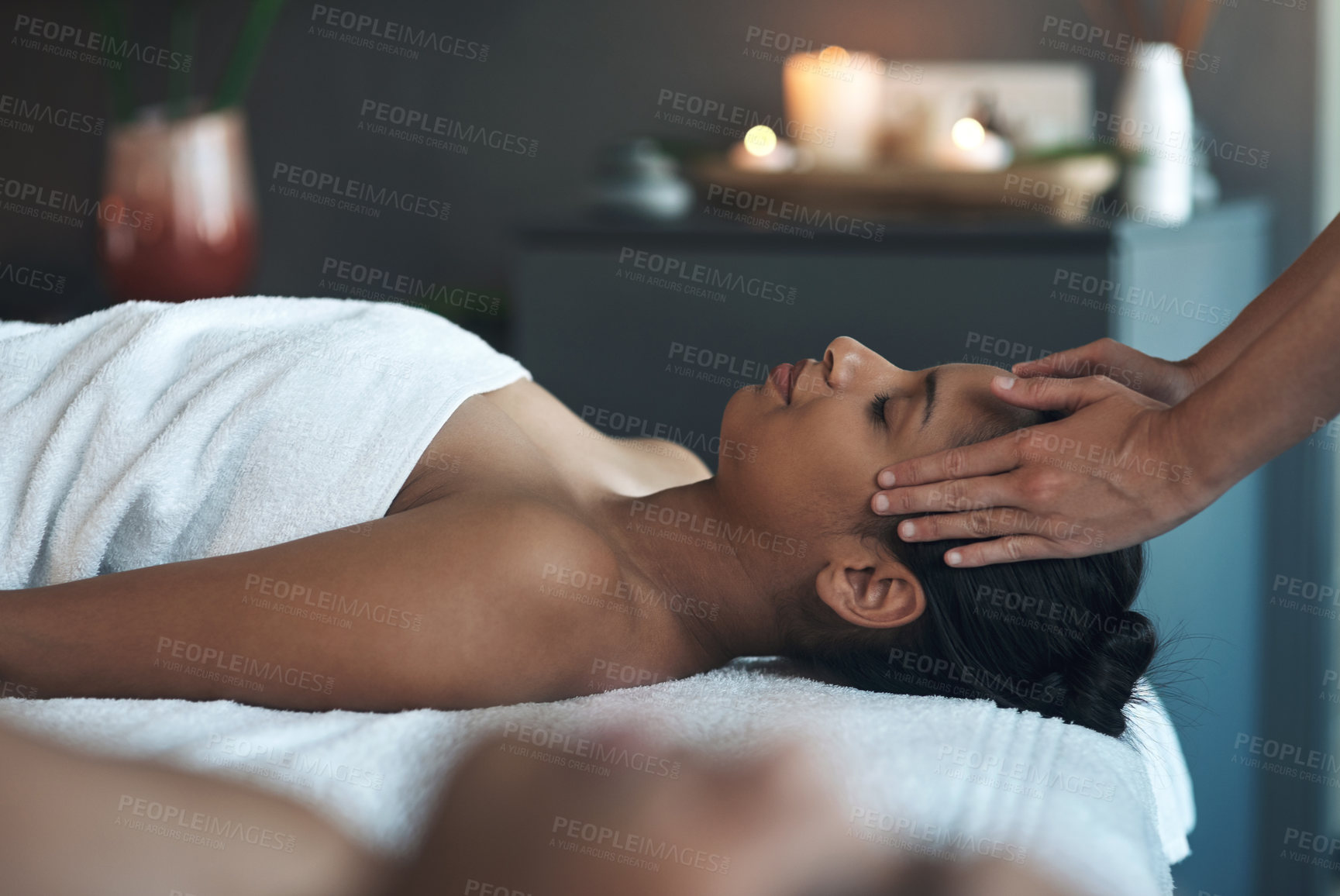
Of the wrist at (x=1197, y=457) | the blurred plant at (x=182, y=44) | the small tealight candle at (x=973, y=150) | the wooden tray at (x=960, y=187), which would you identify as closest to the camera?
the wrist at (x=1197, y=457)

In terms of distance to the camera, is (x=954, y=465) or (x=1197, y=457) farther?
(x=954, y=465)

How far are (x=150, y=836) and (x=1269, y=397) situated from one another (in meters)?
0.87

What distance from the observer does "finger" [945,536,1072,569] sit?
3.20 feet

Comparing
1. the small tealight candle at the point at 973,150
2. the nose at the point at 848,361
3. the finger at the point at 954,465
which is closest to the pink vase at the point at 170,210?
the small tealight candle at the point at 973,150

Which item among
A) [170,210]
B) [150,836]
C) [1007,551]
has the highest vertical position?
[1007,551]

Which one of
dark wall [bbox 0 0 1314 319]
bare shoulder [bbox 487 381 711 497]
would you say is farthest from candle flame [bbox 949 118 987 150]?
bare shoulder [bbox 487 381 711 497]

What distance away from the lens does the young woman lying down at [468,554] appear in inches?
34.8

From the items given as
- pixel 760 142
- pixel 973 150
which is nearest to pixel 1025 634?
pixel 973 150

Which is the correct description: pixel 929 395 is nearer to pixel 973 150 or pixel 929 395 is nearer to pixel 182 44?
pixel 973 150

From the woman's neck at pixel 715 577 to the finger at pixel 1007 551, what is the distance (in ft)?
0.61

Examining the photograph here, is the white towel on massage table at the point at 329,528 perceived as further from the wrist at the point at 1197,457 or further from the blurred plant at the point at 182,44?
the blurred plant at the point at 182,44

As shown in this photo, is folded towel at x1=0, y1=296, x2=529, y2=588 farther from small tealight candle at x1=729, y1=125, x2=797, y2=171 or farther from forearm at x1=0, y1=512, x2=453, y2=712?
small tealight candle at x1=729, y1=125, x2=797, y2=171

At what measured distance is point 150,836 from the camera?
2.31 feet

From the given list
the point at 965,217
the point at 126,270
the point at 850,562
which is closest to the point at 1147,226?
the point at 965,217
